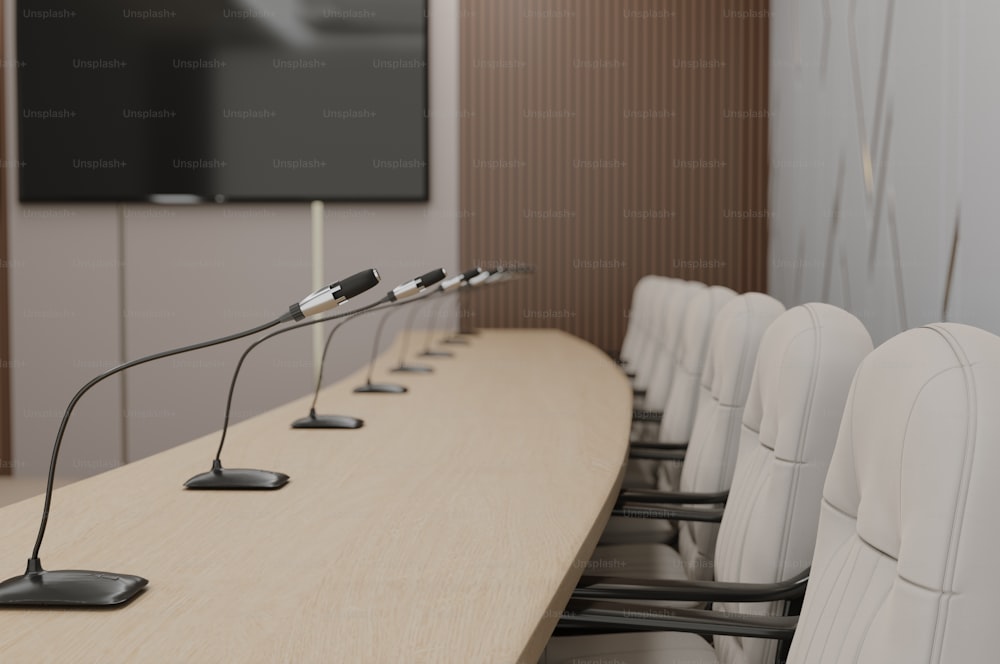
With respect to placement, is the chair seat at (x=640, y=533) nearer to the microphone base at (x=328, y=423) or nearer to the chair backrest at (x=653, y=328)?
the microphone base at (x=328, y=423)

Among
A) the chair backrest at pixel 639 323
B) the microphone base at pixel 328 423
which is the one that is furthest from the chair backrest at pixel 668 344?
the microphone base at pixel 328 423

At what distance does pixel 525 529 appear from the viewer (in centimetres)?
166

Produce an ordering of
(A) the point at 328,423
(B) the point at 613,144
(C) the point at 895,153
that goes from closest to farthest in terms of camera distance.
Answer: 1. (A) the point at 328,423
2. (C) the point at 895,153
3. (B) the point at 613,144

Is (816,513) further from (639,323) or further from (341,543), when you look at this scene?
(639,323)

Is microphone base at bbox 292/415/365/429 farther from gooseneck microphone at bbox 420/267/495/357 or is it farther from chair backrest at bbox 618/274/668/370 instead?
chair backrest at bbox 618/274/668/370

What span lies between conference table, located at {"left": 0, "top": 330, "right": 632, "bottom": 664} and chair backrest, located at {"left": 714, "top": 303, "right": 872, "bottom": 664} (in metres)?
0.30

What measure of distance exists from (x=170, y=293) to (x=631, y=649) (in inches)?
202

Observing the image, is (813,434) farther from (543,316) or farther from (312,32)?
(312,32)

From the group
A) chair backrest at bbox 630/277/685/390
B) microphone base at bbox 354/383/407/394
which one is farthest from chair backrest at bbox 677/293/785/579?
chair backrest at bbox 630/277/685/390

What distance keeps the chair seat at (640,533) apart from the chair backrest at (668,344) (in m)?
0.94

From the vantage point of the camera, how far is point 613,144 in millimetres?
6207

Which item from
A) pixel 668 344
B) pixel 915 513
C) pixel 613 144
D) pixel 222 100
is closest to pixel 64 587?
pixel 915 513

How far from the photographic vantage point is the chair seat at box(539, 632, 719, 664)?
1863 mm

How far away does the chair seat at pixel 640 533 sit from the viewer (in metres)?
2.81
